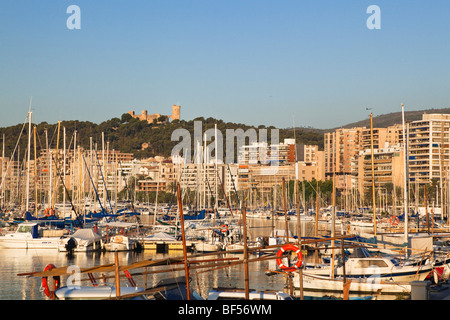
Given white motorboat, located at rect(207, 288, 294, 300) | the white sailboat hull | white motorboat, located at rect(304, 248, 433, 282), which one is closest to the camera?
white motorboat, located at rect(207, 288, 294, 300)

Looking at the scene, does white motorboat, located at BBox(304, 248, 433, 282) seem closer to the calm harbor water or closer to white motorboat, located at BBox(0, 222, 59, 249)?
the calm harbor water

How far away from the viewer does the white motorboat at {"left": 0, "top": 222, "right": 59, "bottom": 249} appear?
3328 cm

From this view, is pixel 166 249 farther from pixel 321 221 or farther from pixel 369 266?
pixel 321 221

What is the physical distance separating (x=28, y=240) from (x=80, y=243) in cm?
324

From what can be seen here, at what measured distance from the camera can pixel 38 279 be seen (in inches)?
941

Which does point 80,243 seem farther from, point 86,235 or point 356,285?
point 356,285

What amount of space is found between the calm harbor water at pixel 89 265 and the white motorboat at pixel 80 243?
1.55 feet

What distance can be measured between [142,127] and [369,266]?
174m

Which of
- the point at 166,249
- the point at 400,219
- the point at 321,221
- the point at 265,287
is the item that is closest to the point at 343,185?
the point at 321,221

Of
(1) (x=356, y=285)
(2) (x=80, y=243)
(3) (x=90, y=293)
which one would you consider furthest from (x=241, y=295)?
(2) (x=80, y=243)

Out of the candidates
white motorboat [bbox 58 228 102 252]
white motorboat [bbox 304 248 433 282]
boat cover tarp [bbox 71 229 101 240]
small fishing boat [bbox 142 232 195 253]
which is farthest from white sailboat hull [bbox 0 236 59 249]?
white motorboat [bbox 304 248 433 282]

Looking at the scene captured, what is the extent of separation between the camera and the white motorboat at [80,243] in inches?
1281

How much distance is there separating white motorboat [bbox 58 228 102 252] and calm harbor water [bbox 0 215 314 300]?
1.55ft

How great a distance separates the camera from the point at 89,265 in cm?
2764
